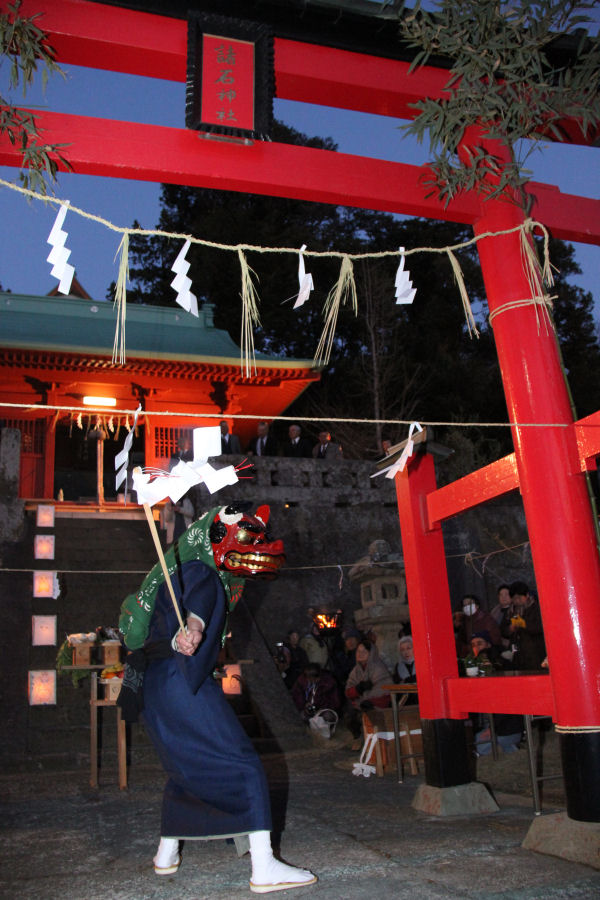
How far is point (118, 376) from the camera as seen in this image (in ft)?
Answer: 50.6

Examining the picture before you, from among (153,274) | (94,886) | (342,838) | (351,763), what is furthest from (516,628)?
(153,274)

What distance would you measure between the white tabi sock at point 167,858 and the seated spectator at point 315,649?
278 inches

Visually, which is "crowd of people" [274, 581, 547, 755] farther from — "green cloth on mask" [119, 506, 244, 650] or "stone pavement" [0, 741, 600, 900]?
"green cloth on mask" [119, 506, 244, 650]

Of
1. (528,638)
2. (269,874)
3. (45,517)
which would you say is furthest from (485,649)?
(45,517)

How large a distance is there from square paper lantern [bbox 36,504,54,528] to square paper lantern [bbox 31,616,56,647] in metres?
2.04

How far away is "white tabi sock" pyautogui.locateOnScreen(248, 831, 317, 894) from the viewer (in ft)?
10.6

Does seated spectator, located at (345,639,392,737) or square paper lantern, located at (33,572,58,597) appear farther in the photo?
square paper lantern, located at (33,572,58,597)

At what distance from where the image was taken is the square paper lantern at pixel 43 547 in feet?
35.2

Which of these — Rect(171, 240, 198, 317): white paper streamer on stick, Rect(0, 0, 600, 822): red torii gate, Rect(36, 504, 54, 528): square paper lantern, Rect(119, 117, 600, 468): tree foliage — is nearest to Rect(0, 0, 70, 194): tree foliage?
Rect(0, 0, 600, 822): red torii gate

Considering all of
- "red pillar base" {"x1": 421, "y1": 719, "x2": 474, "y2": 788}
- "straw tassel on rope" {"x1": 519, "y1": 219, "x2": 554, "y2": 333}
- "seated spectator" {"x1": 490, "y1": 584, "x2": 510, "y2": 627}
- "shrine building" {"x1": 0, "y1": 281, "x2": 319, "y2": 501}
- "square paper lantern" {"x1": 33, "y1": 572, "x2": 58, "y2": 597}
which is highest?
"shrine building" {"x1": 0, "y1": 281, "x2": 319, "y2": 501}

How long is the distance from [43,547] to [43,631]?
1796 millimetres

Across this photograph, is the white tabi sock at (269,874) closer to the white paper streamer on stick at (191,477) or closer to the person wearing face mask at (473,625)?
the white paper streamer on stick at (191,477)

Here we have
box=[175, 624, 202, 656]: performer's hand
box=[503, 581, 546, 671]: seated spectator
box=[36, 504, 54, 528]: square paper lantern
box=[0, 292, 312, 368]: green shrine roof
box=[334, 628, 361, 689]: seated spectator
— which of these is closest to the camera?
box=[175, 624, 202, 656]: performer's hand

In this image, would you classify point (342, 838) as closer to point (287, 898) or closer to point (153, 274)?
point (287, 898)
